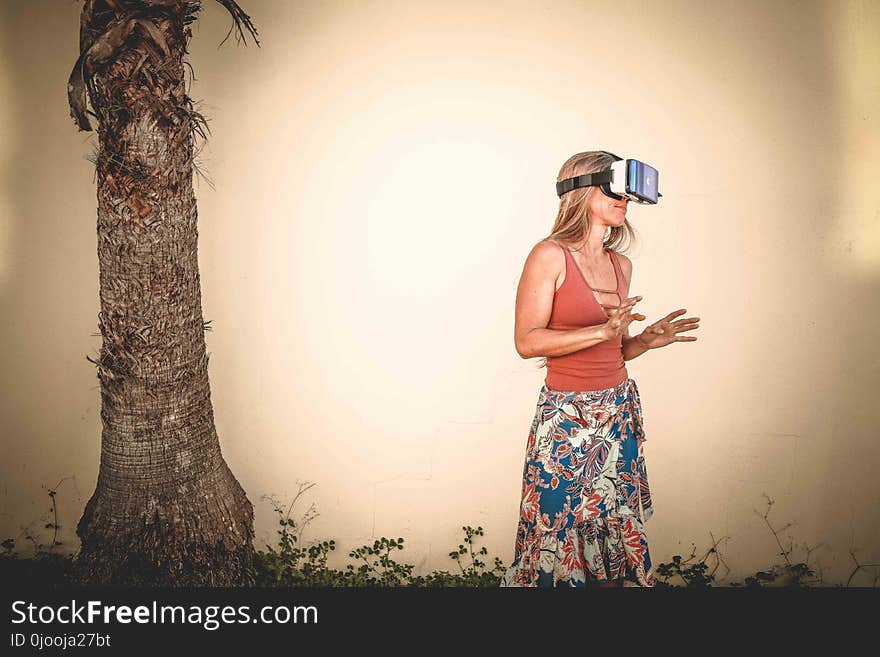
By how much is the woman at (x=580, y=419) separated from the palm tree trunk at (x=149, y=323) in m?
1.41

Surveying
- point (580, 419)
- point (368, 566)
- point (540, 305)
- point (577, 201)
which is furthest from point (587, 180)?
point (368, 566)

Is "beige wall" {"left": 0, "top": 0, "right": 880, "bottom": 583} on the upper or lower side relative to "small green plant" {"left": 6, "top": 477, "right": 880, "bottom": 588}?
upper

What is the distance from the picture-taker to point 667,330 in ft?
9.28

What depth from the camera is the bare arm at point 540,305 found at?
8.61 feet

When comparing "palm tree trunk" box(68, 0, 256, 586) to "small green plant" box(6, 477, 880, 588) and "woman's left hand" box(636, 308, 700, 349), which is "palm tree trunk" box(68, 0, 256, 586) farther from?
"woman's left hand" box(636, 308, 700, 349)

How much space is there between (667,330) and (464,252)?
1308mm

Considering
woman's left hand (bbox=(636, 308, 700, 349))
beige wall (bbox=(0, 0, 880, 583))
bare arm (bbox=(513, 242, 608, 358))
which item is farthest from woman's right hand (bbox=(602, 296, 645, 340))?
beige wall (bbox=(0, 0, 880, 583))

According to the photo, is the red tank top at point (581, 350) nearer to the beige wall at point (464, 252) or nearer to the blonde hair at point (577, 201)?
the blonde hair at point (577, 201)

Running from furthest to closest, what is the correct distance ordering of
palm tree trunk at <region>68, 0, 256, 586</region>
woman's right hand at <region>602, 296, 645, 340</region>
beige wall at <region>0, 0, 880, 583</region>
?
1. beige wall at <region>0, 0, 880, 583</region>
2. palm tree trunk at <region>68, 0, 256, 586</region>
3. woman's right hand at <region>602, 296, 645, 340</region>

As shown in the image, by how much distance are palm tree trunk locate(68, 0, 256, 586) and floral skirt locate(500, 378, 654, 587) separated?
4.55ft

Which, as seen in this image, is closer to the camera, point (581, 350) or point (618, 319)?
point (618, 319)

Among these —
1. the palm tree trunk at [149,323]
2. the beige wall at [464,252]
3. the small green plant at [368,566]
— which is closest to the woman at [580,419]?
the beige wall at [464,252]

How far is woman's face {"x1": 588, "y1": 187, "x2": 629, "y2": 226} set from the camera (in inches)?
108

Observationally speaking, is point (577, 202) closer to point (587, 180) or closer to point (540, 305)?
point (587, 180)
